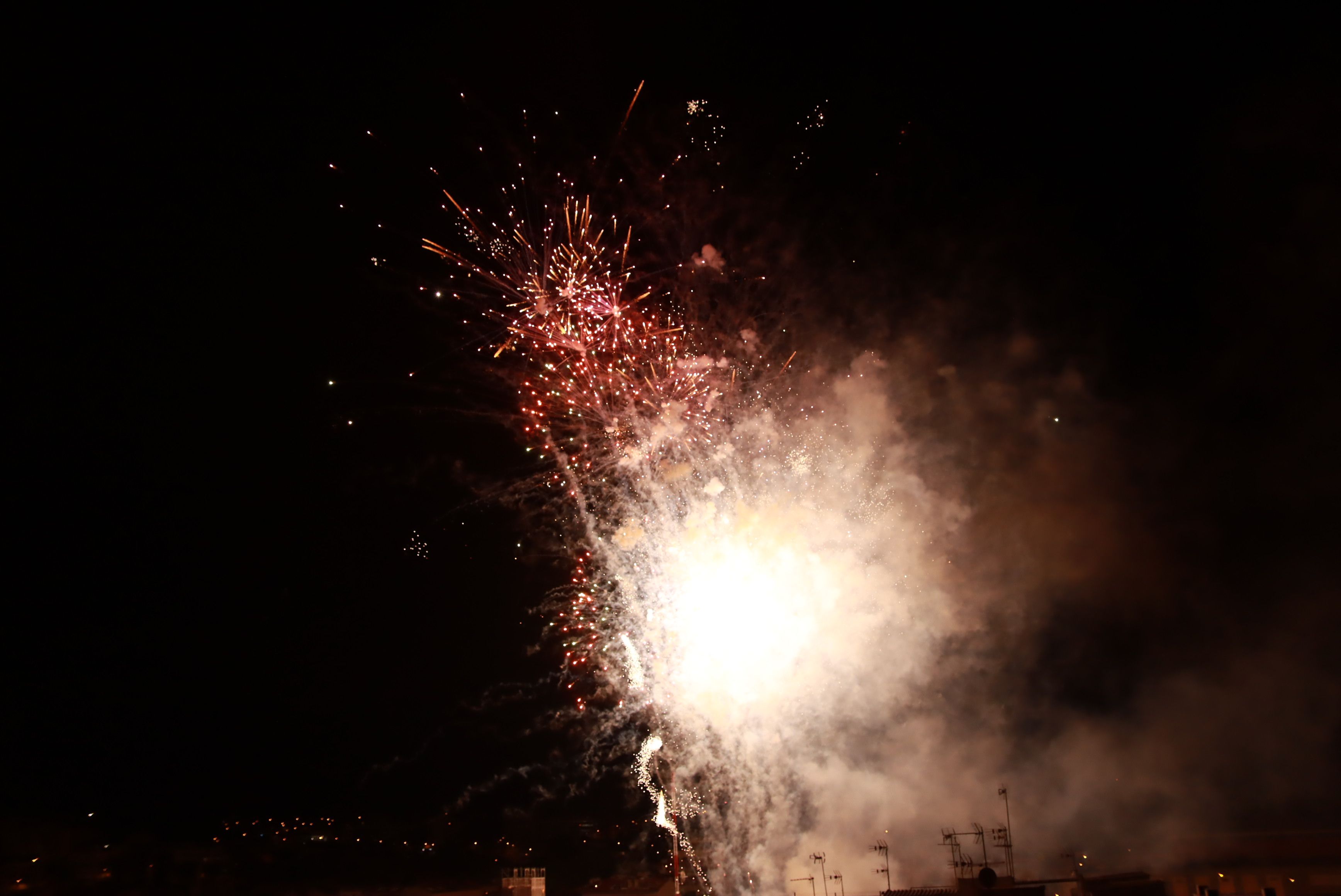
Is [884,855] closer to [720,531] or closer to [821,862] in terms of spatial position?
[821,862]

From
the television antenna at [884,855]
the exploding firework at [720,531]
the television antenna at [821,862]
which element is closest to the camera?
the exploding firework at [720,531]

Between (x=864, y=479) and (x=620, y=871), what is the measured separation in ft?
77.7

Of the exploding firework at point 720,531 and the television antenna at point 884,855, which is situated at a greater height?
the exploding firework at point 720,531

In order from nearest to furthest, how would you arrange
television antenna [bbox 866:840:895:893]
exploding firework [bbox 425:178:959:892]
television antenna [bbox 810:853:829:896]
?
exploding firework [bbox 425:178:959:892] → television antenna [bbox 866:840:895:893] → television antenna [bbox 810:853:829:896]

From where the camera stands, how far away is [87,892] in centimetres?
2117

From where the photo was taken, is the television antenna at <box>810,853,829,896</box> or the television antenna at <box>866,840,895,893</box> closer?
the television antenna at <box>866,840,895,893</box>

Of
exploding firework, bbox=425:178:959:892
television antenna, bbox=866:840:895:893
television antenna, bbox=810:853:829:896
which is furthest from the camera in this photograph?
television antenna, bbox=810:853:829:896

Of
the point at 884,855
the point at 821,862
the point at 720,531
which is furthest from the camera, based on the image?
the point at 821,862

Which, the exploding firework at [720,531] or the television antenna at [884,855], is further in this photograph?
the television antenna at [884,855]

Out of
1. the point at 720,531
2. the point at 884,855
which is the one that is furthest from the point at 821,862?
the point at 720,531

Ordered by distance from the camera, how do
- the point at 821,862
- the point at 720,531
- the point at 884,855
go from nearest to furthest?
the point at 720,531
the point at 884,855
the point at 821,862

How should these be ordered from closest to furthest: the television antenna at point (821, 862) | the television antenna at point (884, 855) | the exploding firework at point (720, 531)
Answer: the exploding firework at point (720, 531) → the television antenna at point (884, 855) → the television antenna at point (821, 862)

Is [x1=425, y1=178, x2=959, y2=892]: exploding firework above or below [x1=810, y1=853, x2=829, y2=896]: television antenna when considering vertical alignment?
above

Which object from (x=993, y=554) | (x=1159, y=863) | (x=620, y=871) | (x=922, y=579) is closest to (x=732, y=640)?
(x=922, y=579)
